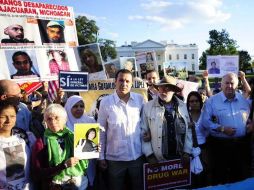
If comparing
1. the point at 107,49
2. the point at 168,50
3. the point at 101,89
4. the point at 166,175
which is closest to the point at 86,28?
the point at 107,49

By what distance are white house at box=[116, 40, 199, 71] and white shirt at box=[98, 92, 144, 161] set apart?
11195 cm

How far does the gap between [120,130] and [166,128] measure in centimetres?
53

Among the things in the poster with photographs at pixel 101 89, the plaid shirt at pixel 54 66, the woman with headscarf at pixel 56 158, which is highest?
the plaid shirt at pixel 54 66

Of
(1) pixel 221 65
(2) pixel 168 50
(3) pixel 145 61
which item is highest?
(2) pixel 168 50

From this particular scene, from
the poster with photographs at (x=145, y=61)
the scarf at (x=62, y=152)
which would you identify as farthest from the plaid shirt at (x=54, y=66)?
the poster with photographs at (x=145, y=61)

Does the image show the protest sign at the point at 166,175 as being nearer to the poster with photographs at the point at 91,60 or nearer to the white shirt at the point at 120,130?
the white shirt at the point at 120,130

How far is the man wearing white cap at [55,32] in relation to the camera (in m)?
5.59

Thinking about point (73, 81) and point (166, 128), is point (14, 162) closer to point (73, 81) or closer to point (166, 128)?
point (166, 128)

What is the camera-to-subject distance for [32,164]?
339 centimetres

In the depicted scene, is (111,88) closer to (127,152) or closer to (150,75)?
(150,75)

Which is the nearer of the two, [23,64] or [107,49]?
[23,64]

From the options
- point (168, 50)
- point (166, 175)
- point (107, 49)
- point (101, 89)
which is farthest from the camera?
point (168, 50)

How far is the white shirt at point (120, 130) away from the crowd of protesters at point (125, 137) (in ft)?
0.04

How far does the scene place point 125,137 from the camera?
4.04m
